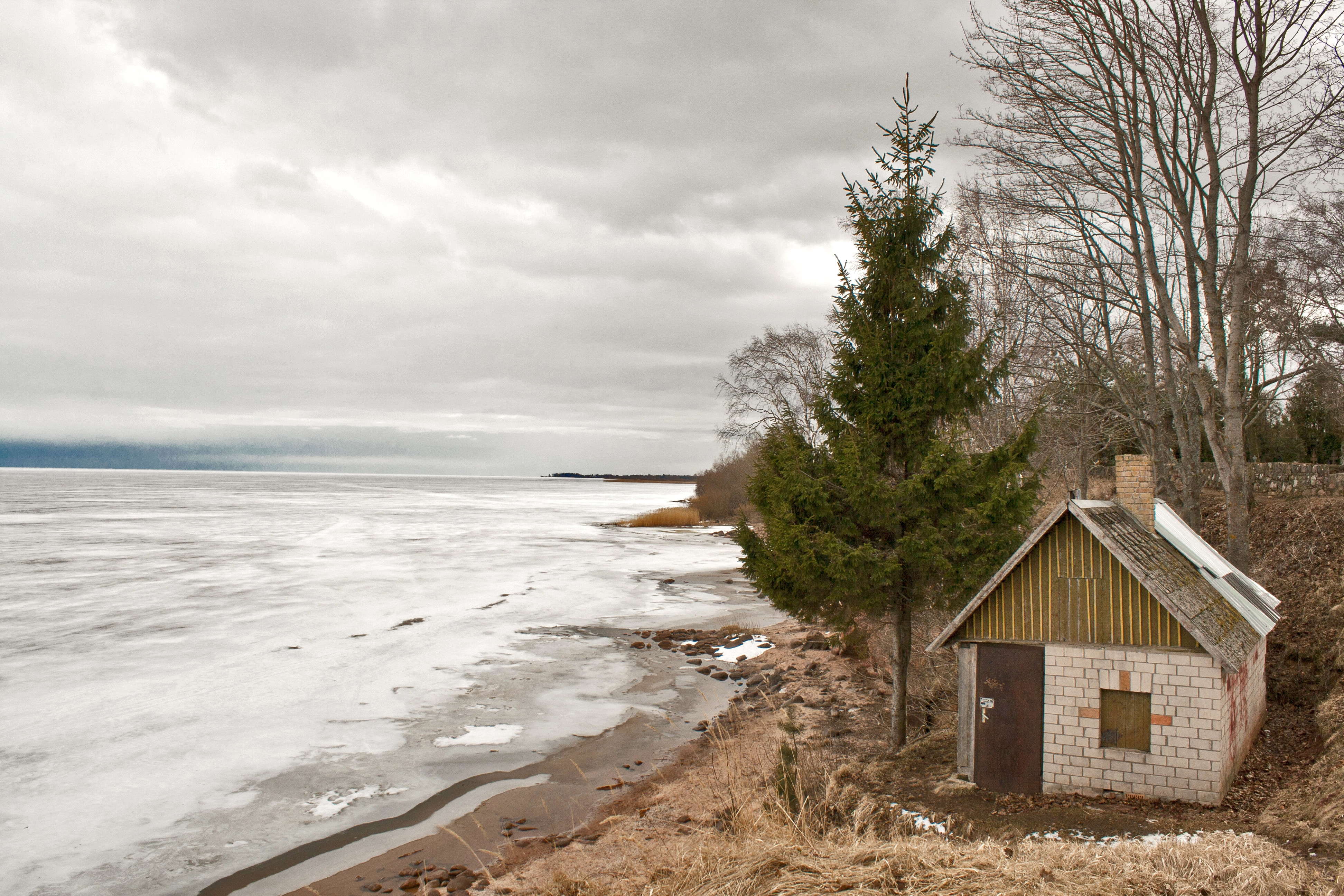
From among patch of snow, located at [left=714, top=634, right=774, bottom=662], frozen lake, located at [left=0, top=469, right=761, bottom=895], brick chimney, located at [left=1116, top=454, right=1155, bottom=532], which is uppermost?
brick chimney, located at [left=1116, top=454, right=1155, bottom=532]

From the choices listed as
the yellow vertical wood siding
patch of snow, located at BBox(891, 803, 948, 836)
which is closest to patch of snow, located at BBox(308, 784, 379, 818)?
patch of snow, located at BBox(891, 803, 948, 836)

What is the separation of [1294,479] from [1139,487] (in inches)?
507

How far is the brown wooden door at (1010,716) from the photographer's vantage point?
11125 millimetres

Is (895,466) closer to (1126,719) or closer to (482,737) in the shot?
(1126,719)

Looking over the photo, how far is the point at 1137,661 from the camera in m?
10.6

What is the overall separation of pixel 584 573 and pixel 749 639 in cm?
1507

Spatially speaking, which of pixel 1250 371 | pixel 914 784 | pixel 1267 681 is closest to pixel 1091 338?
pixel 1250 371

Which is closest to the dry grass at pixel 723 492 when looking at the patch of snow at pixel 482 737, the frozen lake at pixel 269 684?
the frozen lake at pixel 269 684

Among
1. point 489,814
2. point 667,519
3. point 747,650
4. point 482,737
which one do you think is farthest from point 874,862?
point 667,519

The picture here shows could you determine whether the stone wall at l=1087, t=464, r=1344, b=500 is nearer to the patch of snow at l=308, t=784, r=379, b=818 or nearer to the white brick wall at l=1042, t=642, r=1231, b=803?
the white brick wall at l=1042, t=642, r=1231, b=803

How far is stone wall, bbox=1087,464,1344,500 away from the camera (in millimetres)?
20484

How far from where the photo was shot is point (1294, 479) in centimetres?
2158

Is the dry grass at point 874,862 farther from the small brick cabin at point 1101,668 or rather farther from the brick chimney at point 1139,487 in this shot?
the brick chimney at point 1139,487

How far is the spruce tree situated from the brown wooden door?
1.44 metres
